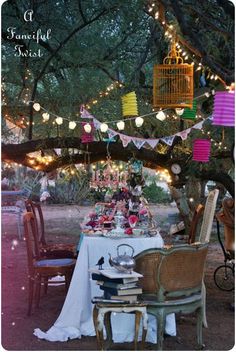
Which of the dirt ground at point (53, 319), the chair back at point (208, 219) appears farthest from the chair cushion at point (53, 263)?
the chair back at point (208, 219)

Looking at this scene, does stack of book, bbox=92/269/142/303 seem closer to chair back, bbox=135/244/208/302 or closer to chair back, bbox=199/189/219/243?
chair back, bbox=135/244/208/302

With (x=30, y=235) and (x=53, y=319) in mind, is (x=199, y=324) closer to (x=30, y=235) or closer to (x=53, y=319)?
(x=53, y=319)

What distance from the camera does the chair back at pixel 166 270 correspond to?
3.96 metres

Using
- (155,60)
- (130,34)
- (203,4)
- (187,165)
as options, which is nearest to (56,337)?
(203,4)

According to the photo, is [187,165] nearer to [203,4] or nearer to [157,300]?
[203,4]

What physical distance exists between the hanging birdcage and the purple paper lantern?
2.77 feet

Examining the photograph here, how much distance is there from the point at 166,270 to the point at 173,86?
2.39 m

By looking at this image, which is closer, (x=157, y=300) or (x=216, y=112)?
(x=157, y=300)

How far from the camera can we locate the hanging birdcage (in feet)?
19.0

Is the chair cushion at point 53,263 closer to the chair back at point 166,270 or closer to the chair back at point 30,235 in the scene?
the chair back at point 30,235

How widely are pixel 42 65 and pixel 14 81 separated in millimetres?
470

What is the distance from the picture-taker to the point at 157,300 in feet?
13.0

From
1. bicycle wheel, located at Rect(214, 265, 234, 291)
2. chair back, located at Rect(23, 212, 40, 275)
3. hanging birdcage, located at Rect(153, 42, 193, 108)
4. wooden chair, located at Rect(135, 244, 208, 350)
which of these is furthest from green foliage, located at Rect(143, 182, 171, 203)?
wooden chair, located at Rect(135, 244, 208, 350)

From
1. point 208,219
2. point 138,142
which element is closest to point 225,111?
point 208,219
